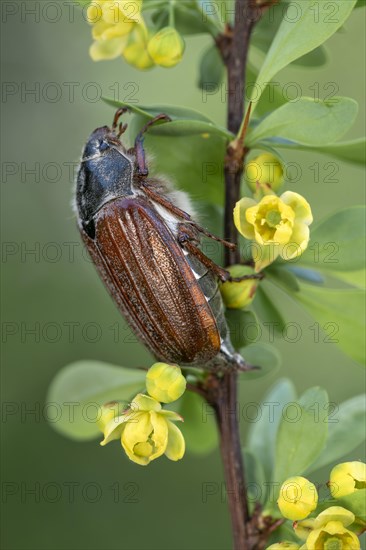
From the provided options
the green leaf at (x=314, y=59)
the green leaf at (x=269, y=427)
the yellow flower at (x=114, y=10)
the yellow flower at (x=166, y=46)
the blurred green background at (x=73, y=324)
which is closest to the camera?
the yellow flower at (x=114, y=10)

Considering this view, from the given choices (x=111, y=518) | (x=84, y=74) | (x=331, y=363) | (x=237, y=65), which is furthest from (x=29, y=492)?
(x=237, y=65)

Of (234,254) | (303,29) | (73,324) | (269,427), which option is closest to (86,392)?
(269,427)

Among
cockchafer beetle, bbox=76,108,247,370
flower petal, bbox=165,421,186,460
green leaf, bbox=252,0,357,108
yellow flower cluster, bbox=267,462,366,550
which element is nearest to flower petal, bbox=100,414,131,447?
flower petal, bbox=165,421,186,460

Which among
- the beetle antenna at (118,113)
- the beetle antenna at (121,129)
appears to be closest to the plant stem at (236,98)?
the beetle antenna at (118,113)

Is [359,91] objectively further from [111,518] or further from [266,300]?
[266,300]

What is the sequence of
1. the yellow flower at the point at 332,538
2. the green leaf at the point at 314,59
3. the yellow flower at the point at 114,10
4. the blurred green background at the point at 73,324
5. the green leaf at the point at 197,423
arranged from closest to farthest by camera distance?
the yellow flower at the point at 332,538, the yellow flower at the point at 114,10, the green leaf at the point at 314,59, the green leaf at the point at 197,423, the blurred green background at the point at 73,324

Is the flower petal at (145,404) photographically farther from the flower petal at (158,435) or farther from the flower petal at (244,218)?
the flower petal at (244,218)
